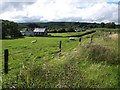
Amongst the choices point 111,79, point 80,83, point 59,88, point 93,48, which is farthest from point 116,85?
point 93,48

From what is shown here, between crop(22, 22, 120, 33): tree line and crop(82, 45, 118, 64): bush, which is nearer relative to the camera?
crop(82, 45, 118, 64): bush

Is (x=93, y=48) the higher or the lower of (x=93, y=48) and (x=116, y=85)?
the higher

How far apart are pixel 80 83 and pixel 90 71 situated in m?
2.26

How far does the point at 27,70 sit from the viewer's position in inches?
326

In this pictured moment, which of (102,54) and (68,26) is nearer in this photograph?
(102,54)

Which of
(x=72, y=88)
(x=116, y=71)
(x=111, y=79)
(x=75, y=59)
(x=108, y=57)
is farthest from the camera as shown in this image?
(x=75, y=59)

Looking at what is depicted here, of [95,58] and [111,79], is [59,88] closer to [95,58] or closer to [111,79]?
[111,79]

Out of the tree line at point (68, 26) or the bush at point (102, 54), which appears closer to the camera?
the bush at point (102, 54)

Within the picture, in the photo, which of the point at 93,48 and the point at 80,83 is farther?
the point at 93,48

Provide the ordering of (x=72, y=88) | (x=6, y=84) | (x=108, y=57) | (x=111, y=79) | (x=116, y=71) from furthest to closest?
(x=108, y=57) < (x=116, y=71) < (x=111, y=79) < (x=6, y=84) < (x=72, y=88)

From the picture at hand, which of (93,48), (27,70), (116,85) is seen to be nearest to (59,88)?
(27,70)

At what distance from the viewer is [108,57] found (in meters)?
11.6

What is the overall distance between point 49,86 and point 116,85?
2.23m

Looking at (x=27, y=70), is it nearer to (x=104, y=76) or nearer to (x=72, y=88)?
(x=72, y=88)
